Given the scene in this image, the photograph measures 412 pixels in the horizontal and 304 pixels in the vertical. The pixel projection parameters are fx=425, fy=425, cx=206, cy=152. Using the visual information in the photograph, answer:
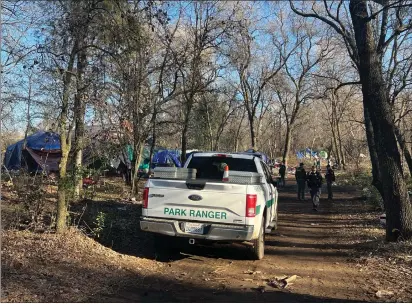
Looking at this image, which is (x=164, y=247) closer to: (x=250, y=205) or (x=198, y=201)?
(x=198, y=201)

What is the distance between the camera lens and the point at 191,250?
8.95 metres

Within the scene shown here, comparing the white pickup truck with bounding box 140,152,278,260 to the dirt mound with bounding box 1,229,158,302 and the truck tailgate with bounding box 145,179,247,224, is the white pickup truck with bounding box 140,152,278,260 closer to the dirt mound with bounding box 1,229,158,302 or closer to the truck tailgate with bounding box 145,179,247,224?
the truck tailgate with bounding box 145,179,247,224

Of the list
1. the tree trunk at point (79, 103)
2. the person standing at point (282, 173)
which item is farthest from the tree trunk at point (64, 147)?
the person standing at point (282, 173)

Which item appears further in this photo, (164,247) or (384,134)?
(384,134)

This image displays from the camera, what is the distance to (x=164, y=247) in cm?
841

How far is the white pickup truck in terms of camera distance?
743 cm

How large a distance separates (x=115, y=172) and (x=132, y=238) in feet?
60.0

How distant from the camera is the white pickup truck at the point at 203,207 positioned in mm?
7430

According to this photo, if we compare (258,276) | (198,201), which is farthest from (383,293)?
(198,201)

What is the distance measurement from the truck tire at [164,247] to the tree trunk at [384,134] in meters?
4.84

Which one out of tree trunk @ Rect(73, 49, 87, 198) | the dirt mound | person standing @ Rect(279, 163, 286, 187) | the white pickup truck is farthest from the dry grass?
person standing @ Rect(279, 163, 286, 187)

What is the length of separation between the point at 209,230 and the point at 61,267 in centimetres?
250

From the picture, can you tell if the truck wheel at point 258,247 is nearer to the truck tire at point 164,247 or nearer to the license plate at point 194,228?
the license plate at point 194,228

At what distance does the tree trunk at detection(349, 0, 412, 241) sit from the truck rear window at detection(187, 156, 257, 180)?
119 inches
